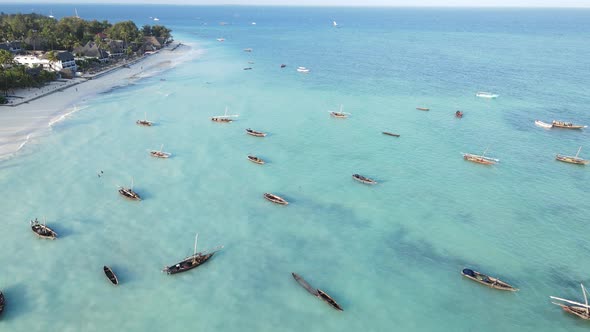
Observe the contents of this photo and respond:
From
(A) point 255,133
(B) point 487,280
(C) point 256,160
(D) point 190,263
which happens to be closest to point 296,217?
(D) point 190,263

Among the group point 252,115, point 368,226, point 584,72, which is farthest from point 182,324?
point 584,72

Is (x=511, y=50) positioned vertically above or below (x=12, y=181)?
above

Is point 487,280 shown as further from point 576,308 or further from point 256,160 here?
point 256,160

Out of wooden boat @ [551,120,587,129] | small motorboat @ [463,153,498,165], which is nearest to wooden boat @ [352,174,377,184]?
small motorboat @ [463,153,498,165]

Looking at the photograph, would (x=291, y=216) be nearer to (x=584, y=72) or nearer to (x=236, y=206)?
(x=236, y=206)

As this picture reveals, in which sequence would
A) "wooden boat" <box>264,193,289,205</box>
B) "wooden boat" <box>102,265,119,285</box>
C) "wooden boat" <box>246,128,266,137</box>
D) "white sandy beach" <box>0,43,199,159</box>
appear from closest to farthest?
"wooden boat" <box>102,265,119,285</box>
"wooden boat" <box>264,193,289,205</box>
"white sandy beach" <box>0,43,199,159</box>
"wooden boat" <box>246,128,266,137</box>

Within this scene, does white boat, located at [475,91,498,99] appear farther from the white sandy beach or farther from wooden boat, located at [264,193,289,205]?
the white sandy beach
